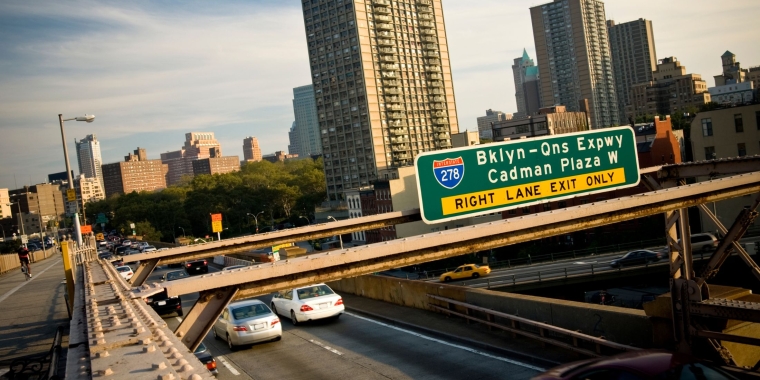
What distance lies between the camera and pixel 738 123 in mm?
56312

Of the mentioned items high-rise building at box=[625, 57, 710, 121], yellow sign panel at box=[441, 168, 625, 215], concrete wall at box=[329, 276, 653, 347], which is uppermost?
high-rise building at box=[625, 57, 710, 121]

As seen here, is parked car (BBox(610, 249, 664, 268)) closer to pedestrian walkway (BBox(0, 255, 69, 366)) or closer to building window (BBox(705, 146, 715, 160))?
building window (BBox(705, 146, 715, 160))

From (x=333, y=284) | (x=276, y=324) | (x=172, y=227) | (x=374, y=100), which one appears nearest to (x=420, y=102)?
(x=374, y=100)

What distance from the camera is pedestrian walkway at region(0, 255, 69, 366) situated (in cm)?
1641

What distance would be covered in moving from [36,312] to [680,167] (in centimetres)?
2189

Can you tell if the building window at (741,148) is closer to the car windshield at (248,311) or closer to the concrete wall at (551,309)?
the concrete wall at (551,309)

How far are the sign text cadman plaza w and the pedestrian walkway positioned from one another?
417 inches

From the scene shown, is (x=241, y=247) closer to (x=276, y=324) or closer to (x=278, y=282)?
(x=276, y=324)

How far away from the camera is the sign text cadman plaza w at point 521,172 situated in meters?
13.3

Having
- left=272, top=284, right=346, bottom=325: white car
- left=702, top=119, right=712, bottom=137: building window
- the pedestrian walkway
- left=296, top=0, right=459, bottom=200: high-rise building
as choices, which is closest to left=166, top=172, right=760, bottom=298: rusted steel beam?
the pedestrian walkway

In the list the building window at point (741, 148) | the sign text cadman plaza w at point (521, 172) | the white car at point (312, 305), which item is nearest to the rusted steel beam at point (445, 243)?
the sign text cadman plaza w at point (521, 172)

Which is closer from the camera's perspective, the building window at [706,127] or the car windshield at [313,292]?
the car windshield at [313,292]

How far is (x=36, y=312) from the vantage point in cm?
2231

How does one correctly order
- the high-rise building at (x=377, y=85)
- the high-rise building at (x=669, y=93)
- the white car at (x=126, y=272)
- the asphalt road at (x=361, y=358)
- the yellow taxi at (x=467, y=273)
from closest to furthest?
the asphalt road at (x=361, y=358) < the white car at (x=126, y=272) < the yellow taxi at (x=467, y=273) < the high-rise building at (x=377, y=85) < the high-rise building at (x=669, y=93)
